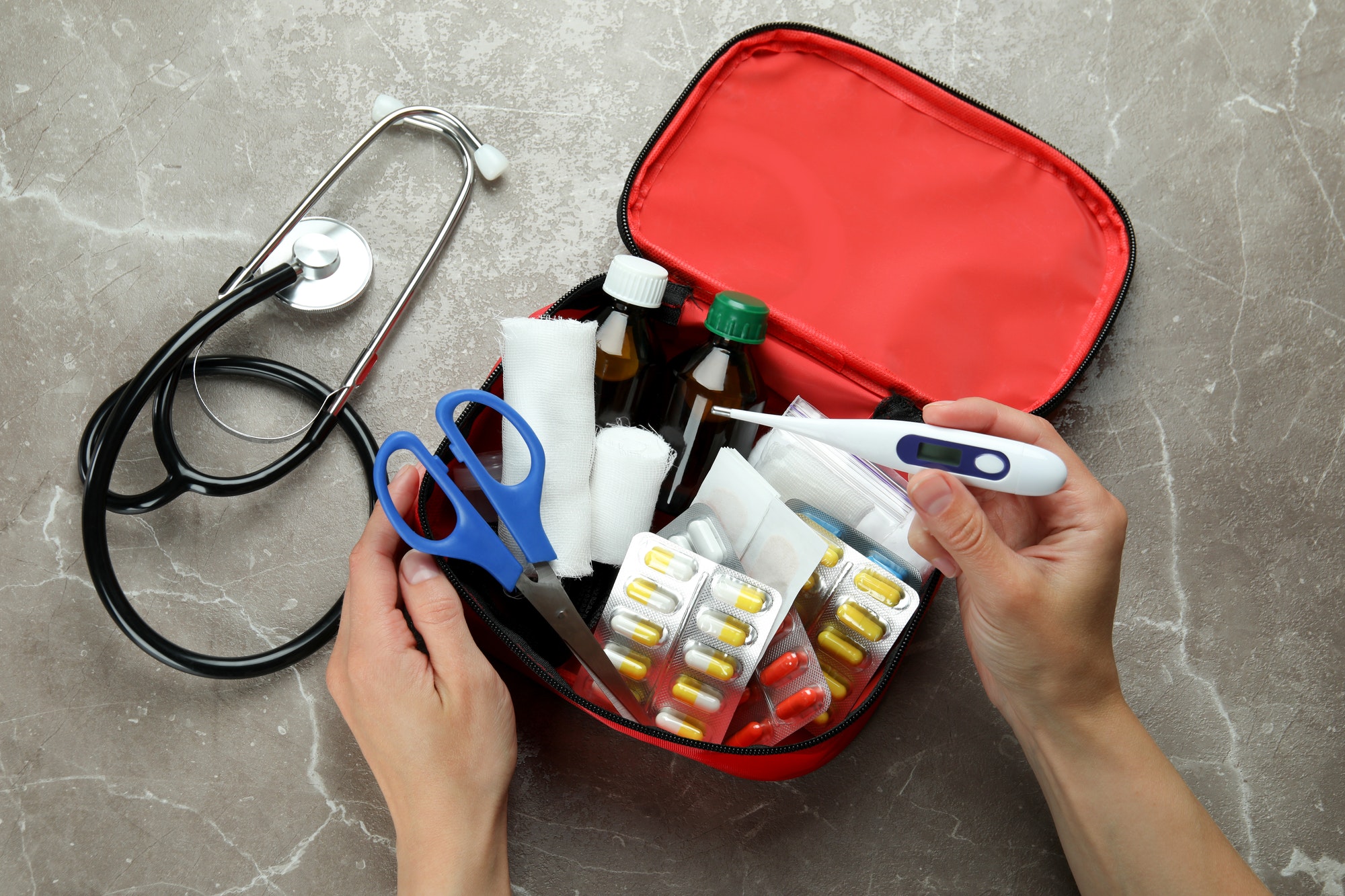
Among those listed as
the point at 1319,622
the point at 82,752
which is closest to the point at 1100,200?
the point at 1319,622

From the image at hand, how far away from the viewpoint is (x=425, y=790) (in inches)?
24.7

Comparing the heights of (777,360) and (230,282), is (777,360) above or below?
above

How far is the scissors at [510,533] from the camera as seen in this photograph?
2.03ft

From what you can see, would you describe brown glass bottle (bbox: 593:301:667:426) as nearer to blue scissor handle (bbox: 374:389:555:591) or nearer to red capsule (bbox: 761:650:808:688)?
blue scissor handle (bbox: 374:389:555:591)

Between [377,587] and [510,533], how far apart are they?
0.11 meters

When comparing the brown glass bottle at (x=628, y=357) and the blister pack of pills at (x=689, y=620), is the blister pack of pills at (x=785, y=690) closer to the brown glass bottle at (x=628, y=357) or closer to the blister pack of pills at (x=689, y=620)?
the blister pack of pills at (x=689, y=620)

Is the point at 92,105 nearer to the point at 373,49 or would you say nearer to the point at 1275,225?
the point at 373,49

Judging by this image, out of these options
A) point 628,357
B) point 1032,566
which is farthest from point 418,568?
point 1032,566

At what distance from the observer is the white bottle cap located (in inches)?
27.5

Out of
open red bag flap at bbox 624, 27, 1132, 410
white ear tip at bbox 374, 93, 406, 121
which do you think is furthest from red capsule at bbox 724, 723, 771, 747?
white ear tip at bbox 374, 93, 406, 121

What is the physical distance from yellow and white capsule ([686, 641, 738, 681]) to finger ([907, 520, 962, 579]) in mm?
181

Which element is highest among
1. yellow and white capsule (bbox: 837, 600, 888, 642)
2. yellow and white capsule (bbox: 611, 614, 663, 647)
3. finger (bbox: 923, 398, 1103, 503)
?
finger (bbox: 923, 398, 1103, 503)

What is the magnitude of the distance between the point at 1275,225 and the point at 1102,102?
0.23 metres

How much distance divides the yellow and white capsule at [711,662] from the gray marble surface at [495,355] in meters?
0.22
